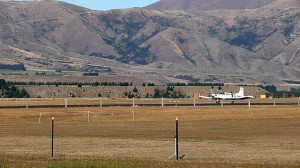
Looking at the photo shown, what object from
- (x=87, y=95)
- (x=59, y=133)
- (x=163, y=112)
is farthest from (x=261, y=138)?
(x=87, y=95)

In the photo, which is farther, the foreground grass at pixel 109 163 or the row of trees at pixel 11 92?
the row of trees at pixel 11 92

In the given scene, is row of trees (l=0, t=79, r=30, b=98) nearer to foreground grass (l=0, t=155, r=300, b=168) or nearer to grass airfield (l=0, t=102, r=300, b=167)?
grass airfield (l=0, t=102, r=300, b=167)

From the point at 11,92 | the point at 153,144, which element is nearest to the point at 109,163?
the point at 153,144

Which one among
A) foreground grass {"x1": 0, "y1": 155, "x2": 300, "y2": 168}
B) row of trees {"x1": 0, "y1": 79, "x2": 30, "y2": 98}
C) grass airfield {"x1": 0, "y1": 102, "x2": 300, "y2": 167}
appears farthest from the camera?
row of trees {"x1": 0, "y1": 79, "x2": 30, "y2": 98}

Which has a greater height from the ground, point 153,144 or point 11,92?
point 11,92

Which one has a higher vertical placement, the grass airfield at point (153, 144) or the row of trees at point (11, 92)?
the row of trees at point (11, 92)

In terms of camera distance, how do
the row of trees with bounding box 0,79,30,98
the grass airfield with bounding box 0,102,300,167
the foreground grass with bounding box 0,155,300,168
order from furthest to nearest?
the row of trees with bounding box 0,79,30,98 < the grass airfield with bounding box 0,102,300,167 < the foreground grass with bounding box 0,155,300,168

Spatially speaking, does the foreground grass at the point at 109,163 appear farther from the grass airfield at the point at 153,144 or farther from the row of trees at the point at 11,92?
the row of trees at the point at 11,92

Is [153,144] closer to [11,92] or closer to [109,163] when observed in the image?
[109,163]

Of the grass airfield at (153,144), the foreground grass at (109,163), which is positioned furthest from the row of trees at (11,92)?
the foreground grass at (109,163)

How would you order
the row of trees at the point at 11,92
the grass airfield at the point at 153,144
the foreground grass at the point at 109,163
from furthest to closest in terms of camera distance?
the row of trees at the point at 11,92 < the grass airfield at the point at 153,144 < the foreground grass at the point at 109,163

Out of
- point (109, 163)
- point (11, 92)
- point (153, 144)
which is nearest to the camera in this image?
point (109, 163)

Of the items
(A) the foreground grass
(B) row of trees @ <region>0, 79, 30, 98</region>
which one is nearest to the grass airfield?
(A) the foreground grass

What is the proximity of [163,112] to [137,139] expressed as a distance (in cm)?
4364
